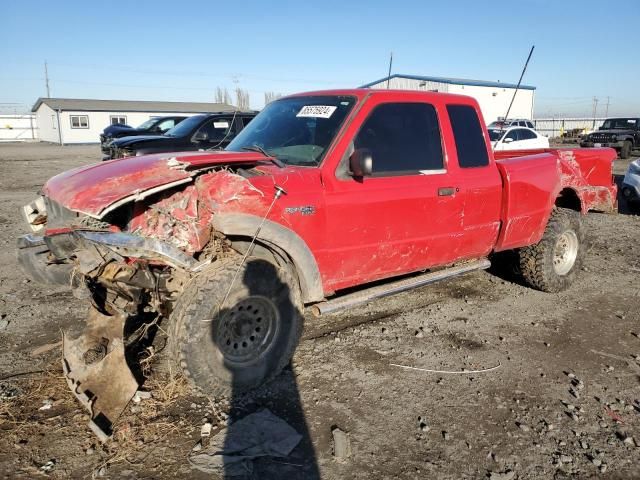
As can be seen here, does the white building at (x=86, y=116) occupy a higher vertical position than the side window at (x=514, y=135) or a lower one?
higher

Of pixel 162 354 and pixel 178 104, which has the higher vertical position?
pixel 178 104

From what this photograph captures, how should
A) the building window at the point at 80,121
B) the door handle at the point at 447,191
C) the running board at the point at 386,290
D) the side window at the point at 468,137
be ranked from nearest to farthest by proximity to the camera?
1. the running board at the point at 386,290
2. the door handle at the point at 447,191
3. the side window at the point at 468,137
4. the building window at the point at 80,121

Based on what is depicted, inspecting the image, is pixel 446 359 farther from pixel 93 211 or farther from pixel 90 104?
pixel 90 104

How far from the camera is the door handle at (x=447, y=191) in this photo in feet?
14.6

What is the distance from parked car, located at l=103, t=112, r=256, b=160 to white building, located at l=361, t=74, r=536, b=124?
30927mm

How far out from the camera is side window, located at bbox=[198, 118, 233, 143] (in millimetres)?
11336

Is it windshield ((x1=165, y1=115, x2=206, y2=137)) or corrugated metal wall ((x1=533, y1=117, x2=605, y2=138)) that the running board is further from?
corrugated metal wall ((x1=533, y1=117, x2=605, y2=138))

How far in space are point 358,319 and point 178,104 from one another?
2160 inches

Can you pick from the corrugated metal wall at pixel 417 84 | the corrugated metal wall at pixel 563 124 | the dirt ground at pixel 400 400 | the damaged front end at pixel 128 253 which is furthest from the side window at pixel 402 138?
the corrugated metal wall at pixel 563 124

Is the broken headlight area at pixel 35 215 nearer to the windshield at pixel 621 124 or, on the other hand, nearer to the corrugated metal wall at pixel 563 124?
the windshield at pixel 621 124

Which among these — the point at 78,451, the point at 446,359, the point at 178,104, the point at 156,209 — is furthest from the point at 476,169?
the point at 178,104

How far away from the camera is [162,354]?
419cm

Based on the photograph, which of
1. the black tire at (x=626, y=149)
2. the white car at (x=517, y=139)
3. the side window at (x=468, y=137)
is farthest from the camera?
the black tire at (x=626, y=149)

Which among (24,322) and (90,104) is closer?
(24,322)
